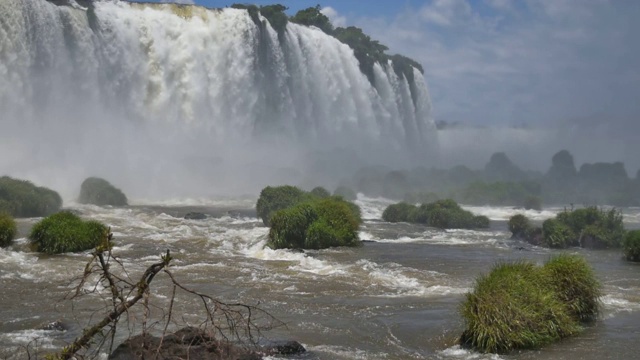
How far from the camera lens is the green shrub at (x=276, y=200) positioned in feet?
87.4

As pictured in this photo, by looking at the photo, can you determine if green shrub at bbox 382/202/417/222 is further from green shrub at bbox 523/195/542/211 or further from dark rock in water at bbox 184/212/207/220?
green shrub at bbox 523/195/542/211

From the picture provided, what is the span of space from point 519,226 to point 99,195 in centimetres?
1936

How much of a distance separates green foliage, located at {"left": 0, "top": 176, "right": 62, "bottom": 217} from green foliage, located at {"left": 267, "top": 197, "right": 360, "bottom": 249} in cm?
1142

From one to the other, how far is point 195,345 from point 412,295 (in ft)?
25.1

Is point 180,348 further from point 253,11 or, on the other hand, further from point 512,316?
point 253,11

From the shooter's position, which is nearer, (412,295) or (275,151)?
(412,295)

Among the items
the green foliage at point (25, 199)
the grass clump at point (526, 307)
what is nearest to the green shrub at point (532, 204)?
the green foliage at point (25, 199)

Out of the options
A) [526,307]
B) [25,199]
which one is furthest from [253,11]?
[526,307]

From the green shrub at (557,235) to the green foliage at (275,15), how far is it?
128 ft

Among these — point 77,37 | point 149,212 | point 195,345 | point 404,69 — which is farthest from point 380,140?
point 195,345

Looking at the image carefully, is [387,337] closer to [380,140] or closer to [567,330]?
[567,330]

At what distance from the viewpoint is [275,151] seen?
6016cm

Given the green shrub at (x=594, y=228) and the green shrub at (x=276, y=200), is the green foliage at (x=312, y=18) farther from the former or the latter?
the green shrub at (x=594, y=228)

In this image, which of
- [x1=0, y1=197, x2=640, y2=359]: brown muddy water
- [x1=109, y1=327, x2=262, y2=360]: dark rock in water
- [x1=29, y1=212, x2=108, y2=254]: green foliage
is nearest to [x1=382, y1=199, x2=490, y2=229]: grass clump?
[x1=0, y1=197, x2=640, y2=359]: brown muddy water
